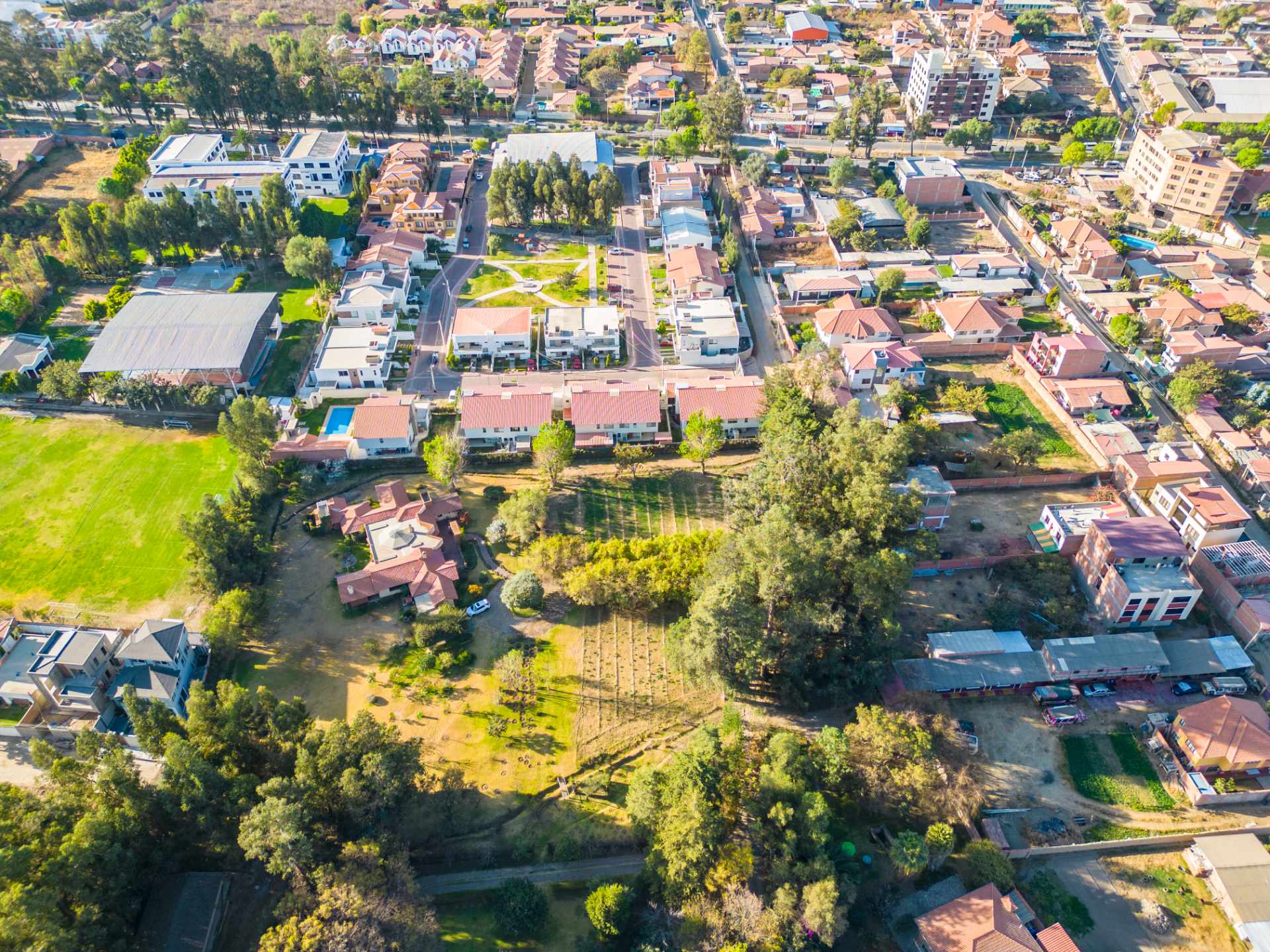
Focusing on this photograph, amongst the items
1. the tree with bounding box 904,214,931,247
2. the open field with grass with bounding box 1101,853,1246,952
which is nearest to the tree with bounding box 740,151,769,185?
the tree with bounding box 904,214,931,247

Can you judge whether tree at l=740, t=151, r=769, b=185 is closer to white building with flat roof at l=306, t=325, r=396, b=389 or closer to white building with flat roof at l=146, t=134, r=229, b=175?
white building with flat roof at l=306, t=325, r=396, b=389

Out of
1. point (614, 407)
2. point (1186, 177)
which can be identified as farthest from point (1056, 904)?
point (1186, 177)

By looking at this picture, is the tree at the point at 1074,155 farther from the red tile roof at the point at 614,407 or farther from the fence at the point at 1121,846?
the fence at the point at 1121,846

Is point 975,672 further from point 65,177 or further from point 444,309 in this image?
point 65,177

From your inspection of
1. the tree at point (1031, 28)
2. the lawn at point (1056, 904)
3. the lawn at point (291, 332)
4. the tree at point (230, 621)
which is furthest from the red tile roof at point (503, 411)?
the tree at point (1031, 28)

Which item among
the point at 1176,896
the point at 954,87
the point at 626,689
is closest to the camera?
the point at 1176,896

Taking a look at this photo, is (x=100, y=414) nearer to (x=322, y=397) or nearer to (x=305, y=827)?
(x=322, y=397)
